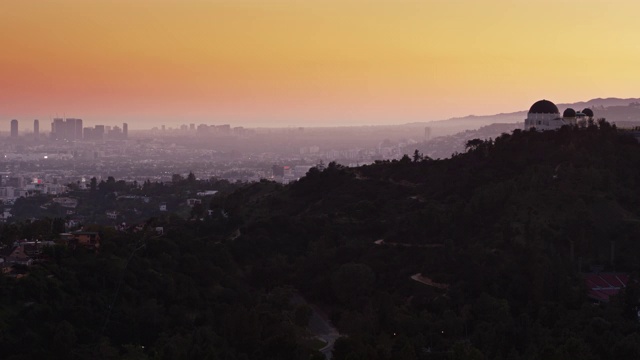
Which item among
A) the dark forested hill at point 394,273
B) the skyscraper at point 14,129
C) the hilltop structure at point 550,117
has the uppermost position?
the hilltop structure at point 550,117

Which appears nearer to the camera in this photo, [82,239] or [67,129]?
[82,239]

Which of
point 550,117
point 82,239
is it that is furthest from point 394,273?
point 550,117

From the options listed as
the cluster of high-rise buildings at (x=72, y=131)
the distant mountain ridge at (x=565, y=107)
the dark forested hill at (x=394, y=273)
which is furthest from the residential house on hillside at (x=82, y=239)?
the cluster of high-rise buildings at (x=72, y=131)

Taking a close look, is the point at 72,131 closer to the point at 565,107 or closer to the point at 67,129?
the point at 67,129

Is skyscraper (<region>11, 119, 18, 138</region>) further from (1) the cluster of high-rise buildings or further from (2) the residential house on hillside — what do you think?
(2) the residential house on hillside

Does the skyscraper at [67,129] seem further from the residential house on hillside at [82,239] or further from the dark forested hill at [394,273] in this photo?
the residential house on hillside at [82,239]

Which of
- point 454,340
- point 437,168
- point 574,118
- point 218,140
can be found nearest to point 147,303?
point 454,340
